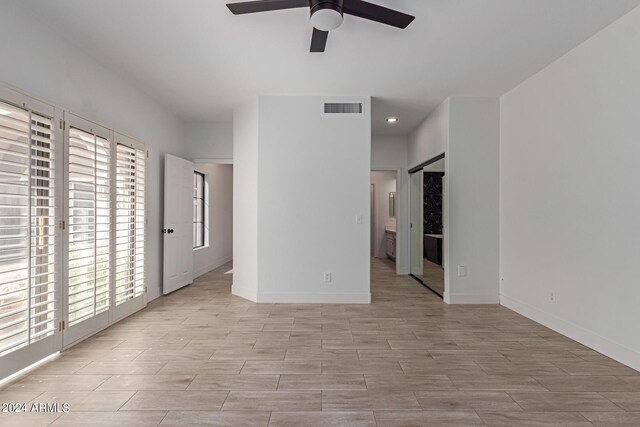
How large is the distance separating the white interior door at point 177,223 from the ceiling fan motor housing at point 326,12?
3.40 m

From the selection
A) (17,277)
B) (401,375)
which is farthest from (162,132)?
(401,375)

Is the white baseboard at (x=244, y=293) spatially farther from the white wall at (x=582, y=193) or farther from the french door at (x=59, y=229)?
the white wall at (x=582, y=193)

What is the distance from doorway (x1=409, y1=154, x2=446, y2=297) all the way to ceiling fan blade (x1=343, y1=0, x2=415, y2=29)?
2745 millimetres

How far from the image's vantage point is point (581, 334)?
3018 millimetres

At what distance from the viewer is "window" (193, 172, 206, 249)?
21.2 feet

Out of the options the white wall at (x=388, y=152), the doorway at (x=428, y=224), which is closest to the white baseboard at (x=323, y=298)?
the doorway at (x=428, y=224)

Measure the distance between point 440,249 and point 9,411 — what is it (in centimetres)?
487

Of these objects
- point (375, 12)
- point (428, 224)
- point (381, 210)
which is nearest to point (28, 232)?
point (375, 12)

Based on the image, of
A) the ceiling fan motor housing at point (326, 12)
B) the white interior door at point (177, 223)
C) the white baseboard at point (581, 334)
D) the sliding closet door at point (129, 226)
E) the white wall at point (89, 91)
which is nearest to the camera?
the ceiling fan motor housing at point (326, 12)

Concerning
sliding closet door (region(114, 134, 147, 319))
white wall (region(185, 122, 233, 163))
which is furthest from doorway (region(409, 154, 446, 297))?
sliding closet door (region(114, 134, 147, 319))

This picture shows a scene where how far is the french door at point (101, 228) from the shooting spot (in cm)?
292

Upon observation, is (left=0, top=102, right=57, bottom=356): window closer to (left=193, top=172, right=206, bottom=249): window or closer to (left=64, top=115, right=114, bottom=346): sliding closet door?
(left=64, top=115, right=114, bottom=346): sliding closet door

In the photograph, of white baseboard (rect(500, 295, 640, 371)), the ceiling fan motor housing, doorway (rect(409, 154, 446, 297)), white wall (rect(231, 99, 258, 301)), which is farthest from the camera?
doorway (rect(409, 154, 446, 297))

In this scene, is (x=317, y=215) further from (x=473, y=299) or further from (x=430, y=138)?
(x=473, y=299)
